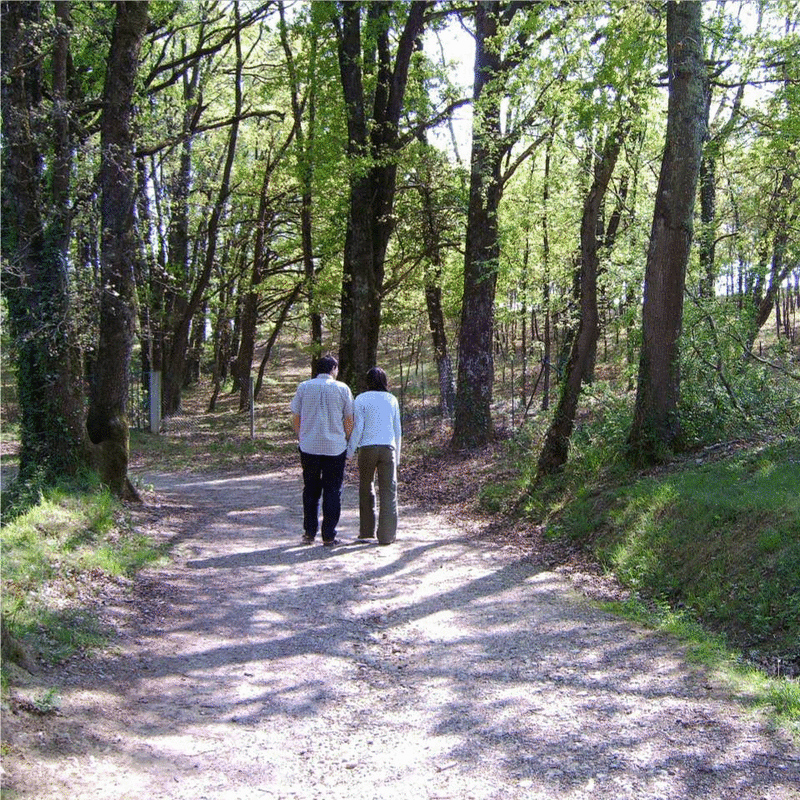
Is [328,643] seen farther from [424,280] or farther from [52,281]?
[424,280]

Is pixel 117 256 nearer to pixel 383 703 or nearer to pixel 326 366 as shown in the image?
pixel 326 366

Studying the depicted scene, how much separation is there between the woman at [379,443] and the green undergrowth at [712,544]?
85.8 inches

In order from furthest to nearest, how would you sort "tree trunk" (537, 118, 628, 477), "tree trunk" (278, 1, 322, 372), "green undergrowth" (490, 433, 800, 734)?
"tree trunk" (278, 1, 322, 372) → "tree trunk" (537, 118, 628, 477) → "green undergrowth" (490, 433, 800, 734)

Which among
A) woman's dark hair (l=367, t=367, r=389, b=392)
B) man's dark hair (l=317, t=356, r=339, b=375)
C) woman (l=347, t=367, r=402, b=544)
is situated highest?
man's dark hair (l=317, t=356, r=339, b=375)

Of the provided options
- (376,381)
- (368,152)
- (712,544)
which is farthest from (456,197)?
(712,544)

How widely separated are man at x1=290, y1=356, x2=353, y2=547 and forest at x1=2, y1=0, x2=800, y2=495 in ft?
9.84

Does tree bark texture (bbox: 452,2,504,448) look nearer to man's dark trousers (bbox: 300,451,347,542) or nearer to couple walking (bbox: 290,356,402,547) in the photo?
couple walking (bbox: 290,356,402,547)

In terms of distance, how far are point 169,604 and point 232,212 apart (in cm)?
2470

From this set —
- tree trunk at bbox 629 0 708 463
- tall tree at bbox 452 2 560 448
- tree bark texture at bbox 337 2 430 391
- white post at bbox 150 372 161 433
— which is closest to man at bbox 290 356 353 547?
tree trunk at bbox 629 0 708 463

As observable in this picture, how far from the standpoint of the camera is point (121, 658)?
19.6ft

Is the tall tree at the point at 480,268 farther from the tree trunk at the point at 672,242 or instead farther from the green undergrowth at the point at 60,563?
the green undergrowth at the point at 60,563

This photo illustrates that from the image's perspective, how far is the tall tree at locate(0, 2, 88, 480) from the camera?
9.97 meters

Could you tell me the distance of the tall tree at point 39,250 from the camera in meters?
9.97

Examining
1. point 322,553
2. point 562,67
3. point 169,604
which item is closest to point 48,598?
point 169,604
